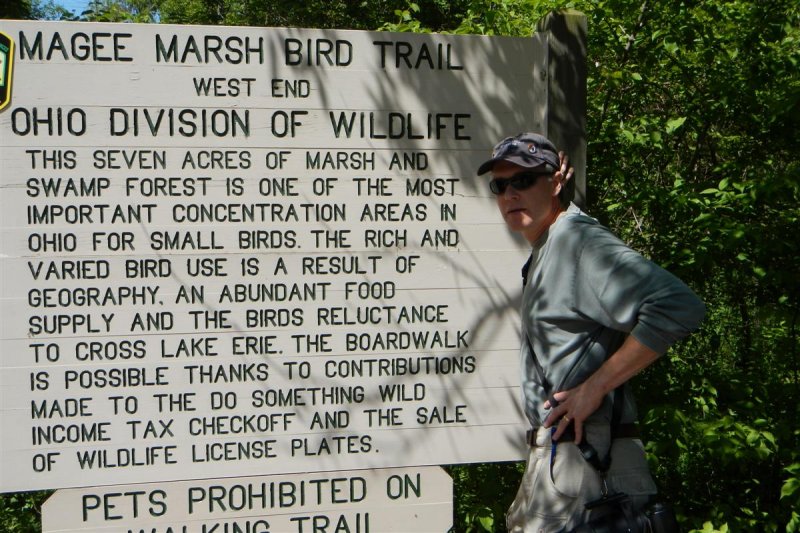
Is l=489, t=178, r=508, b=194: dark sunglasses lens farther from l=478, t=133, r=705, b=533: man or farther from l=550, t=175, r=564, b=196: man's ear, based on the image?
l=550, t=175, r=564, b=196: man's ear

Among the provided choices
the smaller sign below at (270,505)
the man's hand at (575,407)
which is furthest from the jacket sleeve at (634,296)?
the smaller sign below at (270,505)

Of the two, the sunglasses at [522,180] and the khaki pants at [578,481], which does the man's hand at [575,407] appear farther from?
the sunglasses at [522,180]

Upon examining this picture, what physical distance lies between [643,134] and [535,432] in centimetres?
242

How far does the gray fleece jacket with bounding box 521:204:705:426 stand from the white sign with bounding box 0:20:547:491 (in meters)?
0.71

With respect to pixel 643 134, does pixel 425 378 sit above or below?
below

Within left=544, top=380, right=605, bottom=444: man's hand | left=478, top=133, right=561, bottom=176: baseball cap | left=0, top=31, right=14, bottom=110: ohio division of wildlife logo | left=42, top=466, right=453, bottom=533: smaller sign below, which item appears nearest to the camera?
left=544, top=380, right=605, bottom=444: man's hand

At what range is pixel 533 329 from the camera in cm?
260

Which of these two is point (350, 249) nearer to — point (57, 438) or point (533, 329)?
point (533, 329)

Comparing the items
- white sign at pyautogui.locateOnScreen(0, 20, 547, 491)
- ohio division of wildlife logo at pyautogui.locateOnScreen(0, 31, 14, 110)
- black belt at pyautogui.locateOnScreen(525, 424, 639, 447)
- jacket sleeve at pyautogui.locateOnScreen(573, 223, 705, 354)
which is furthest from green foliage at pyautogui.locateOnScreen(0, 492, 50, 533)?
jacket sleeve at pyautogui.locateOnScreen(573, 223, 705, 354)

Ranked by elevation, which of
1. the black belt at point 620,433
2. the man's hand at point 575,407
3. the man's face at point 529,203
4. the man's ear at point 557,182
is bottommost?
the black belt at point 620,433

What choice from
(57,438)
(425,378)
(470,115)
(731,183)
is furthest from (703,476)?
(57,438)

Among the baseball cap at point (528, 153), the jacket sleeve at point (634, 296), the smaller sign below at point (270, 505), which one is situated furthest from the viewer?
the smaller sign below at point (270, 505)

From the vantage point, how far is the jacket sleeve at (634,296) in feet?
7.47

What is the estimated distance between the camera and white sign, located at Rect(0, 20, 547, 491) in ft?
10.1
